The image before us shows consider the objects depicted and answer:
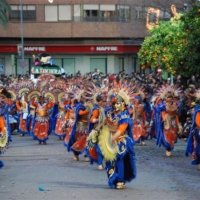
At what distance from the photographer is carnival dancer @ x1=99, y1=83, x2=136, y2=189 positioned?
14.2 m

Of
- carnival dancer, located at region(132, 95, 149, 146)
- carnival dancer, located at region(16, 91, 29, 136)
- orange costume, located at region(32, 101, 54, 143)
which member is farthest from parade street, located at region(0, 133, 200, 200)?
carnival dancer, located at region(16, 91, 29, 136)

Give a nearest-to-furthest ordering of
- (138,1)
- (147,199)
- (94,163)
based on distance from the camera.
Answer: (147,199) → (94,163) → (138,1)

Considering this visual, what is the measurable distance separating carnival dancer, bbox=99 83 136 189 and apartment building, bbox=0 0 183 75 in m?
53.1

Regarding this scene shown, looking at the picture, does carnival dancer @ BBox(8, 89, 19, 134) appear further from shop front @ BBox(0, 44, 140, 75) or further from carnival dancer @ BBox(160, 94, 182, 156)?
shop front @ BBox(0, 44, 140, 75)

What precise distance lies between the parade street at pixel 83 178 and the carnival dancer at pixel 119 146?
26cm

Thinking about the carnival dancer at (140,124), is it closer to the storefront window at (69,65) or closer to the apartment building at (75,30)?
the apartment building at (75,30)

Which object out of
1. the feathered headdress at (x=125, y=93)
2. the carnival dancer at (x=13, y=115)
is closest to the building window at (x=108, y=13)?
the carnival dancer at (x=13, y=115)

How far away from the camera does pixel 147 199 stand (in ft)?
43.3

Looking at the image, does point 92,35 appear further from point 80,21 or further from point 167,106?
point 167,106

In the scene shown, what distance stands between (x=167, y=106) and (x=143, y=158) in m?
1.60

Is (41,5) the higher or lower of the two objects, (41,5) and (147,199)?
the higher

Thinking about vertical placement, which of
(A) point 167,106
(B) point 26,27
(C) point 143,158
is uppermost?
(B) point 26,27

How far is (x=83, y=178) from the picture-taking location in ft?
52.9

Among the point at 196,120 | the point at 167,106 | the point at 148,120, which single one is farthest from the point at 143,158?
the point at 148,120
